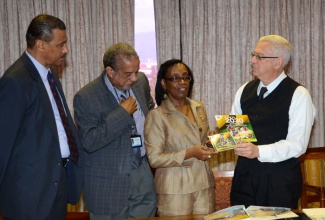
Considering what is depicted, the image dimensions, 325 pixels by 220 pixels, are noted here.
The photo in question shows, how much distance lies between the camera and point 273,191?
2775 mm

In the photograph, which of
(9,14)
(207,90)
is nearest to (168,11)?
(207,90)

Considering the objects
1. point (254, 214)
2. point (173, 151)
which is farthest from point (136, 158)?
point (254, 214)

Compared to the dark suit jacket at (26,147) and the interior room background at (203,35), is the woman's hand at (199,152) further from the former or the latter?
the interior room background at (203,35)

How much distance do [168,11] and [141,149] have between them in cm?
229

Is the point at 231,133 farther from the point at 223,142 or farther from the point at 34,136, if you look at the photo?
the point at 34,136

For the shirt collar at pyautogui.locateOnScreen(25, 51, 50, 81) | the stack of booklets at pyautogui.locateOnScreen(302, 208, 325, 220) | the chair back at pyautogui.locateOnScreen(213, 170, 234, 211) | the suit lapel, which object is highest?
the shirt collar at pyautogui.locateOnScreen(25, 51, 50, 81)

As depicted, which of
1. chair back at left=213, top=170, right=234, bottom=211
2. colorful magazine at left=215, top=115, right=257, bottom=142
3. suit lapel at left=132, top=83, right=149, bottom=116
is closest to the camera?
colorful magazine at left=215, top=115, right=257, bottom=142

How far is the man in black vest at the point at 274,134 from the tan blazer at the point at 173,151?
30 centimetres

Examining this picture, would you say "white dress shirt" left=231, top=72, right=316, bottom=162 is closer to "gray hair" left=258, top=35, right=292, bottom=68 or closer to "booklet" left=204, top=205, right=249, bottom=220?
"gray hair" left=258, top=35, right=292, bottom=68

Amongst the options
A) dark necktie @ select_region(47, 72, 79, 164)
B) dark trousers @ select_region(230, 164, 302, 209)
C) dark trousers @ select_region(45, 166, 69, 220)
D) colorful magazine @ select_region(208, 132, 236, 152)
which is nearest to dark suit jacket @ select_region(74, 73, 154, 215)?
dark necktie @ select_region(47, 72, 79, 164)

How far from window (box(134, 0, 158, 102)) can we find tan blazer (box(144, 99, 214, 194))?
2.10 m

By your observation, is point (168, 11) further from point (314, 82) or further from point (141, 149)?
point (141, 149)

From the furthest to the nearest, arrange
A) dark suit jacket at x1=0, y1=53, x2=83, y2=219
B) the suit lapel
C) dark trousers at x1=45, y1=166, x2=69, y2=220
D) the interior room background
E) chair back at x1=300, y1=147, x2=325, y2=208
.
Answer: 1. the interior room background
2. chair back at x1=300, y1=147, x2=325, y2=208
3. the suit lapel
4. dark trousers at x1=45, y1=166, x2=69, y2=220
5. dark suit jacket at x1=0, y1=53, x2=83, y2=219

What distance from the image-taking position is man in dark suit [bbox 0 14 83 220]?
2346 mm
